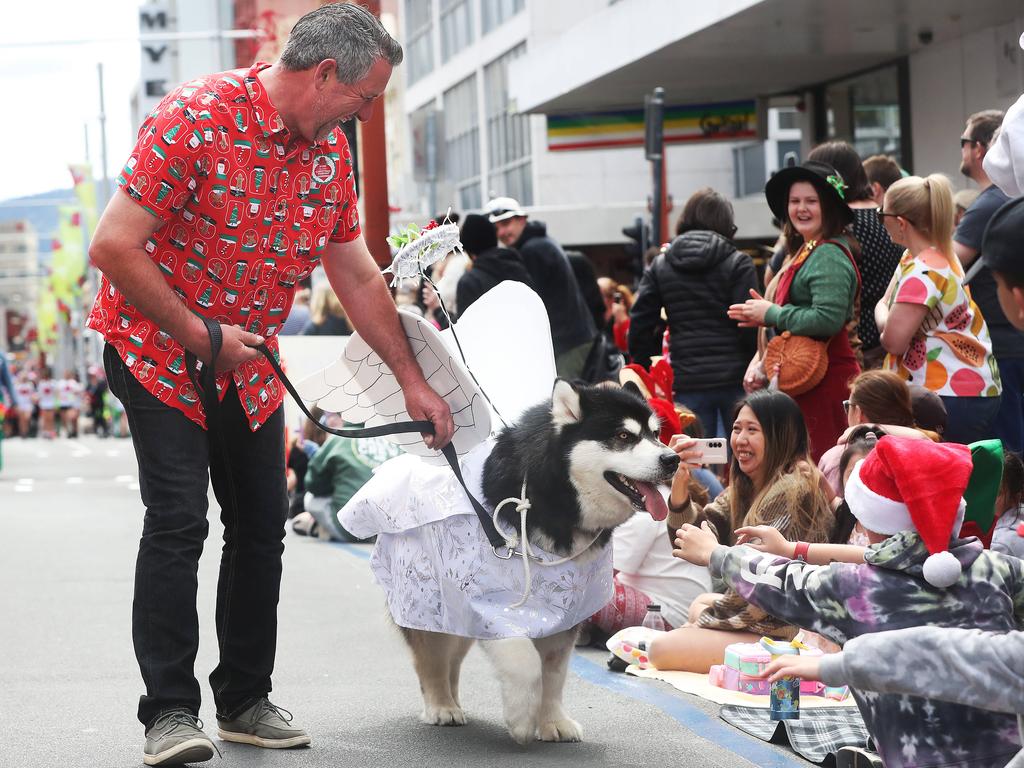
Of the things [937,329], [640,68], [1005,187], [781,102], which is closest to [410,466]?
[1005,187]

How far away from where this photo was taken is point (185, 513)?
4551 mm

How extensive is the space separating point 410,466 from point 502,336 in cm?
60

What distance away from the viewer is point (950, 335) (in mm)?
6836

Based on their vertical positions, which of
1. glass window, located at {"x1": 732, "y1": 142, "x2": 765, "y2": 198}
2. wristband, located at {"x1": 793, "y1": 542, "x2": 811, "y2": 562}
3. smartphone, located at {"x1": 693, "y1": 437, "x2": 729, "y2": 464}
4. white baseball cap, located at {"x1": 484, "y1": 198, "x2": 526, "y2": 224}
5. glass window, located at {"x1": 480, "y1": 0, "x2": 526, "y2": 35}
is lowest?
wristband, located at {"x1": 793, "y1": 542, "x2": 811, "y2": 562}

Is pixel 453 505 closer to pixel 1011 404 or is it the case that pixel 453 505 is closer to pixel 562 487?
pixel 562 487

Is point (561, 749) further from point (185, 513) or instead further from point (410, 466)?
point (185, 513)

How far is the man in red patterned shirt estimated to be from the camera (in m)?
4.38

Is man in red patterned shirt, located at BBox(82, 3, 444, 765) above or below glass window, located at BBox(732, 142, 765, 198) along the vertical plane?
below

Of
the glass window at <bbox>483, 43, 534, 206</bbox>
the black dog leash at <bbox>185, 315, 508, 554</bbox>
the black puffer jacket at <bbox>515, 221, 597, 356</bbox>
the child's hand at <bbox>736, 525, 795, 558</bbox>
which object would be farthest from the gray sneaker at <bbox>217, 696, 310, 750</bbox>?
the glass window at <bbox>483, 43, 534, 206</bbox>

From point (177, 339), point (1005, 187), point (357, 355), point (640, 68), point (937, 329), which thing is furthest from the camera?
point (640, 68)

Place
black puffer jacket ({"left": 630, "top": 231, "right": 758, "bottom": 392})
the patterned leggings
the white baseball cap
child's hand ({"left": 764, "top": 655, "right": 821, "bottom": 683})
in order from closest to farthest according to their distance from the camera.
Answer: child's hand ({"left": 764, "top": 655, "right": 821, "bottom": 683}) → the patterned leggings → black puffer jacket ({"left": 630, "top": 231, "right": 758, "bottom": 392}) → the white baseball cap

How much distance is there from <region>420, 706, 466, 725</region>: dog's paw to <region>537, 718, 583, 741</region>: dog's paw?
1.27 ft

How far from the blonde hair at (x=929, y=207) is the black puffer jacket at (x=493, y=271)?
3.11 meters

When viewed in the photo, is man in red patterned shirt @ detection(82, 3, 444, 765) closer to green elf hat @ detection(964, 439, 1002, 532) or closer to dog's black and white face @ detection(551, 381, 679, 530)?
dog's black and white face @ detection(551, 381, 679, 530)
